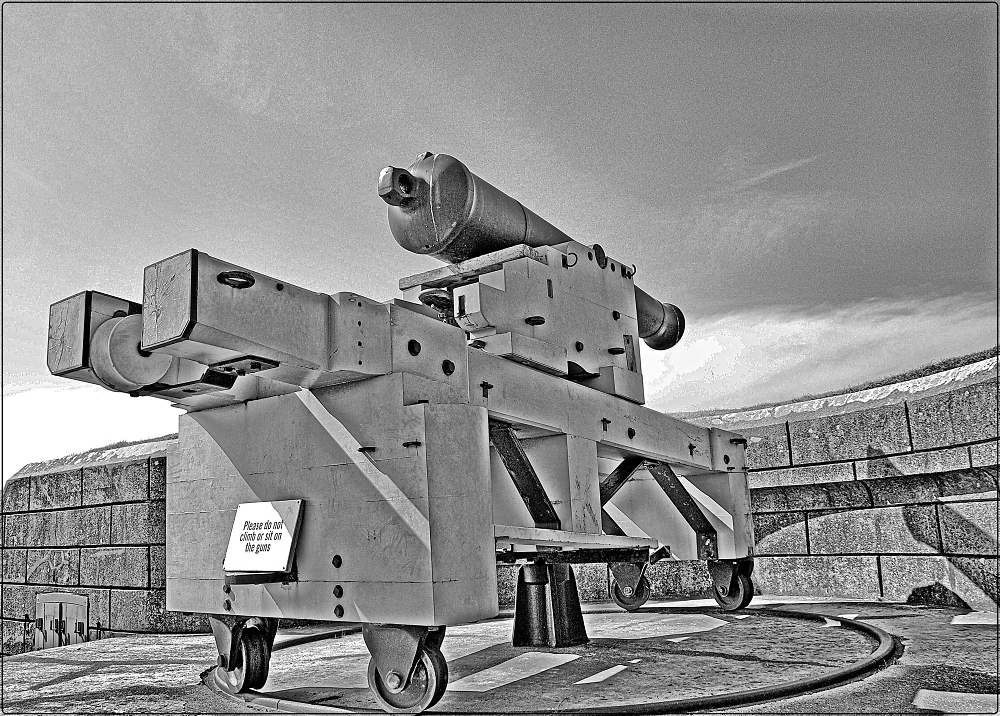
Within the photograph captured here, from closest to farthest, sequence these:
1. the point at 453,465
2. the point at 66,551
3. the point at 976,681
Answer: the point at 453,465, the point at 976,681, the point at 66,551

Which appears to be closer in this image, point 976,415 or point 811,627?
point 811,627

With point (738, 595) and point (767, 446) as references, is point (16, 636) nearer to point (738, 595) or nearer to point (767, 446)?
point (738, 595)

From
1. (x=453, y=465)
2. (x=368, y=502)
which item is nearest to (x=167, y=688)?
(x=368, y=502)

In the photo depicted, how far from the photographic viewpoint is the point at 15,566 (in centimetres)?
848

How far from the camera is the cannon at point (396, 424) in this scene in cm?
268

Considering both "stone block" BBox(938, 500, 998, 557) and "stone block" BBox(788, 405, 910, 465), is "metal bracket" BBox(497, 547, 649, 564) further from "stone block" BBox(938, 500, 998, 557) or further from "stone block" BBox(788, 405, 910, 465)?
"stone block" BBox(788, 405, 910, 465)

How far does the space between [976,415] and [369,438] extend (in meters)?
4.20

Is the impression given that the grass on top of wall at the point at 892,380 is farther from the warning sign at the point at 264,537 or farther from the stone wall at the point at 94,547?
the warning sign at the point at 264,537

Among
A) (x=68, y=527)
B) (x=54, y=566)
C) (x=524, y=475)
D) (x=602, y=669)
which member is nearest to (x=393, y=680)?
(x=524, y=475)

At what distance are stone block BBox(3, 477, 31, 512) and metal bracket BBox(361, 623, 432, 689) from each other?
7089 millimetres

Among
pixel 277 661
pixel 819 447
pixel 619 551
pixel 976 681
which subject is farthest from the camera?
pixel 819 447

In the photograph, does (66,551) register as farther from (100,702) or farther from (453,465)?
(453,465)

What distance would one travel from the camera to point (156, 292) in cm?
250

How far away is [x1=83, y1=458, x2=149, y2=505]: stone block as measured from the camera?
6.74 metres
